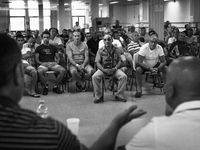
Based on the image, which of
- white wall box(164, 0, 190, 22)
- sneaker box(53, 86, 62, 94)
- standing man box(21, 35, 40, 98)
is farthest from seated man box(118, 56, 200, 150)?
white wall box(164, 0, 190, 22)

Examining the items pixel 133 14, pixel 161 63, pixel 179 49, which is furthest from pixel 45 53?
pixel 133 14

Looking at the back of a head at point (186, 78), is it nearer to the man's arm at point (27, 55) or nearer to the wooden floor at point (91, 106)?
the wooden floor at point (91, 106)

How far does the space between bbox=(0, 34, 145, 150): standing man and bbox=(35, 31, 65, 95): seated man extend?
628cm

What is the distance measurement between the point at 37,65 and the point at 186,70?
648 centimetres

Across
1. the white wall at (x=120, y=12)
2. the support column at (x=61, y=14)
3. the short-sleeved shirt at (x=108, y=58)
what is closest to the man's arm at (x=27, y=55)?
the short-sleeved shirt at (x=108, y=58)

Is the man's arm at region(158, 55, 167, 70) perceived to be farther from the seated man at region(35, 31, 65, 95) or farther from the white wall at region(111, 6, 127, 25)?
the white wall at region(111, 6, 127, 25)

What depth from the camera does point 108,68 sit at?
6703 mm

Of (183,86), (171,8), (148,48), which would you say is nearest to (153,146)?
(183,86)

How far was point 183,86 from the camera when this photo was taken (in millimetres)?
1278

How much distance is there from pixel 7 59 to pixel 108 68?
5751 millimetres

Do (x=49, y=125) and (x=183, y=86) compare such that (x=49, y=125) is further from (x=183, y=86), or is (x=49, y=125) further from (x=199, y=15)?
(x=199, y=15)

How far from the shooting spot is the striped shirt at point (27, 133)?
89 cm

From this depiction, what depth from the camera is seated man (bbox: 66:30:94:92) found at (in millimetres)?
7332

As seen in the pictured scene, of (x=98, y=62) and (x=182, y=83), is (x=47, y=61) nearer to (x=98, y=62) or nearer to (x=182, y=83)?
(x=98, y=62)
